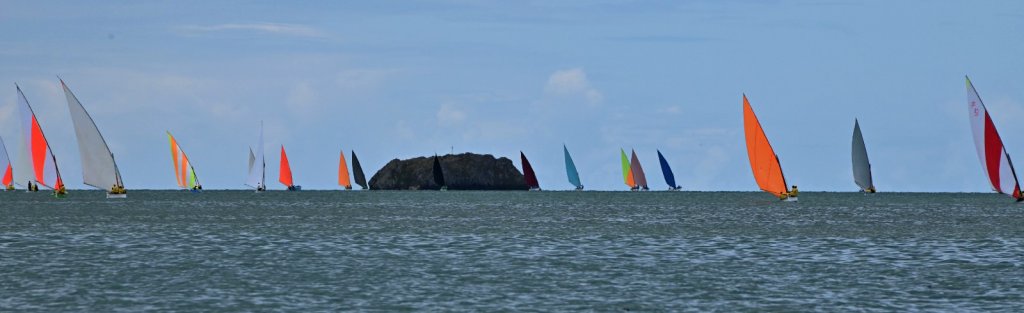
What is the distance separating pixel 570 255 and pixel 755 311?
824 inches

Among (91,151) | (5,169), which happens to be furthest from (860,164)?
(5,169)

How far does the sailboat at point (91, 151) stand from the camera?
390 ft

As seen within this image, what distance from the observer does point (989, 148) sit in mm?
107688

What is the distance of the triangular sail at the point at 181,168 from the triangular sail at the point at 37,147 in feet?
91.5

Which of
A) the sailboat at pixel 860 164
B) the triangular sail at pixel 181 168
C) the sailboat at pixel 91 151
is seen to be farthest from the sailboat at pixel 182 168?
the sailboat at pixel 860 164

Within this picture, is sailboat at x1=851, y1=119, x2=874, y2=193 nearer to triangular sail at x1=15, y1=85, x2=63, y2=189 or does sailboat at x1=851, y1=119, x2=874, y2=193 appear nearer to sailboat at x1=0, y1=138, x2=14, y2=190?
triangular sail at x1=15, y1=85, x2=63, y2=189

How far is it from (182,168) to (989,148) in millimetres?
117465

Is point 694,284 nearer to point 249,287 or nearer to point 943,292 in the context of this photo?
point 943,292

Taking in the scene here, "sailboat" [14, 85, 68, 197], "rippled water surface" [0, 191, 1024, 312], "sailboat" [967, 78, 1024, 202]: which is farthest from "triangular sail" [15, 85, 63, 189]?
"sailboat" [967, 78, 1024, 202]

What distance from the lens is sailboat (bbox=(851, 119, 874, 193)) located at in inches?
6772

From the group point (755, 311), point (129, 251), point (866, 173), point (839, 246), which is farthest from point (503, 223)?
point (866, 173)

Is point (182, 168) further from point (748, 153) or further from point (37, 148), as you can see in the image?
point (748, 153)

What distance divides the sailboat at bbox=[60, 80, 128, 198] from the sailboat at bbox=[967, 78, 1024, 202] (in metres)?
72.6

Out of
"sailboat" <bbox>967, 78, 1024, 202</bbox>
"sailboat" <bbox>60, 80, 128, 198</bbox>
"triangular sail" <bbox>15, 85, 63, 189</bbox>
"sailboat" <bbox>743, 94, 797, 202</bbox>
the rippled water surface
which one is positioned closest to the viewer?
the rippled water surface
